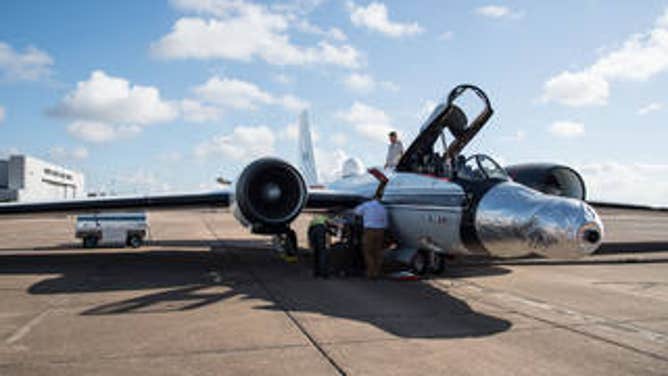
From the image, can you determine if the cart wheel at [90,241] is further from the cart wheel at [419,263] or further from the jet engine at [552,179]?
the jet engine at [552,179]

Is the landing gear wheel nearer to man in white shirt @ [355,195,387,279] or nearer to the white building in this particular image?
man in white shirt @ [355,195,387,279]

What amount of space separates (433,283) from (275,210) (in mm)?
3815

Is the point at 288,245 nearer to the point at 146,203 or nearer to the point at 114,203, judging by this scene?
the point at 146,203

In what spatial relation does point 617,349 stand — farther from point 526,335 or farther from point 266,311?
point 266,311

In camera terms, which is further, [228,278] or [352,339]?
[228,278]

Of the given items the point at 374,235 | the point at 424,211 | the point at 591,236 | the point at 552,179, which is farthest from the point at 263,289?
the point at 552,179

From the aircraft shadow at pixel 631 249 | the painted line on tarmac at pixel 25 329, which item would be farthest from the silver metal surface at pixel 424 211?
the aircraft shadow at pixel 631 249

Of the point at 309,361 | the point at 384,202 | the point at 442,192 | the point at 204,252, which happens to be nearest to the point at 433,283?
the point at 442,192

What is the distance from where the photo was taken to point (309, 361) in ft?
13.8

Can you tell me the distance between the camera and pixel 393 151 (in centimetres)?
1228

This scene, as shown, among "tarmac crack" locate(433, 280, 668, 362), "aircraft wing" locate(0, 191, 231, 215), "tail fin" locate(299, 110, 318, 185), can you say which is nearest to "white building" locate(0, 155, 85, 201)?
"tail fin" locate(299, 110, 318, 185)

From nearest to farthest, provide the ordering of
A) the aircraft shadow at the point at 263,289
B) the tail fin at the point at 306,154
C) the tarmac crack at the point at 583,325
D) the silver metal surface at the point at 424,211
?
the tarmac crack at the point at 583,325
the aircraft shadow at the point at 263,289
the silver metal surface at the point at 424,211
the tail fin at the point at 306,154

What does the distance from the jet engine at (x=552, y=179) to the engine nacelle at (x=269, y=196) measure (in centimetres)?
539

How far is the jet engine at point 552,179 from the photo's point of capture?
39.4ft
